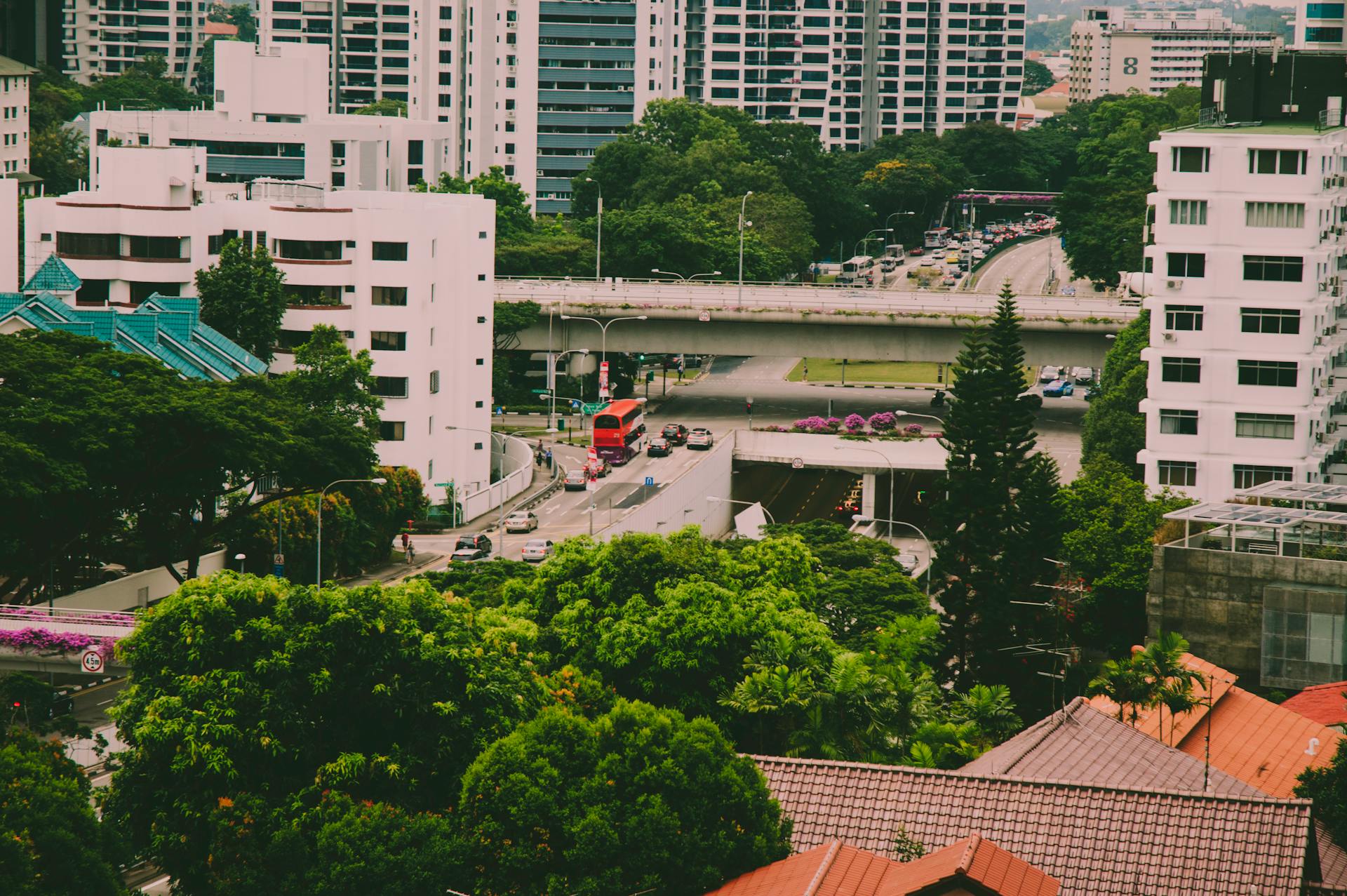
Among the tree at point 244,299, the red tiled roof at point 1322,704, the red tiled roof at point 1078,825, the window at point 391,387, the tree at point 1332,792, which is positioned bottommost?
the red tiled roof at point 1322,704

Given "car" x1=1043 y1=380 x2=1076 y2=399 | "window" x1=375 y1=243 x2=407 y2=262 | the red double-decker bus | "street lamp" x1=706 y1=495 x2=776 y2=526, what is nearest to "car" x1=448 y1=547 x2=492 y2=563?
"street lamp" x1=706 y1=495 x2=776 y2=526

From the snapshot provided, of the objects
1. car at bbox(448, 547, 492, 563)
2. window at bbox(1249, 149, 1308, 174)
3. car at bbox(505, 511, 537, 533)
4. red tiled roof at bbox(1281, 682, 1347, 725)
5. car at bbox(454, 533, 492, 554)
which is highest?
window at bbox(1249, 149, 1308, 174)

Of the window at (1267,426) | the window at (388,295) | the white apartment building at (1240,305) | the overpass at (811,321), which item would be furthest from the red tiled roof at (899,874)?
the overpass at (811,321)

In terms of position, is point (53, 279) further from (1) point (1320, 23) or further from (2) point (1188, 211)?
(1) point (1320, 23)

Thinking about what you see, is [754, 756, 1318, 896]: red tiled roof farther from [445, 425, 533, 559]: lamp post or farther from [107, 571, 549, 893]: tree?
[445, 425, 533, 559]: lamp post

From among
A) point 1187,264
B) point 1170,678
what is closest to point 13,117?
point 1187,264

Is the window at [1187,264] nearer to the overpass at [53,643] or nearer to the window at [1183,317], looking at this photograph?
the window at [1183,317]
